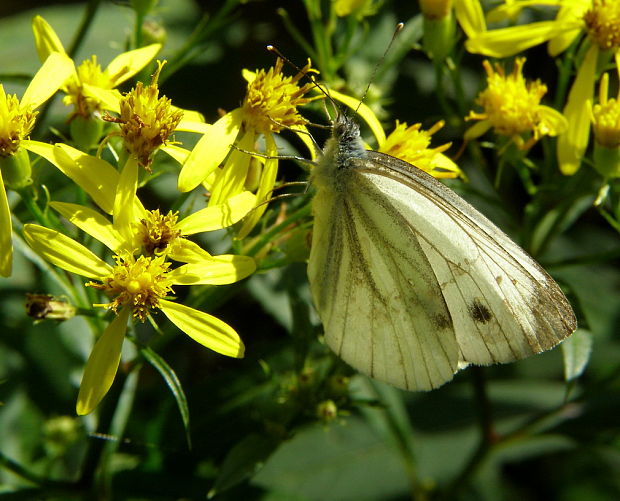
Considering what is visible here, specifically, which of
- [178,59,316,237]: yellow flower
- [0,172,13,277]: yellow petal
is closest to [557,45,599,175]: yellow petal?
[178,59,316,237]: yellow flower

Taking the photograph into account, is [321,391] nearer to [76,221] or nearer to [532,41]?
→ [76,221]

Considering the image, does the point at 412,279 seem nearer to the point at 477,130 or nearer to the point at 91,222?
the point at 477,130

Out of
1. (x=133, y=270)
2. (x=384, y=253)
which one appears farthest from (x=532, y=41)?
(x=133, y=270)

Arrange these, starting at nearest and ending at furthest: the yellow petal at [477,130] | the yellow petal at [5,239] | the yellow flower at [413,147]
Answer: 1. the yellow petal at [5,239]
2. the yellow flower at [413,147]
3. the yellow petal at [477,130]

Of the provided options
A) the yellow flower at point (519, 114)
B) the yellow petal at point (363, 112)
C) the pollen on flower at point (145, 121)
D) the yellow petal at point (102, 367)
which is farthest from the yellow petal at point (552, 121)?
the yellow petal at point (102, 367)

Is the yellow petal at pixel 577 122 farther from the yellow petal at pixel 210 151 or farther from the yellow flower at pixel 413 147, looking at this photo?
the yellow petal at pixel 210 151
